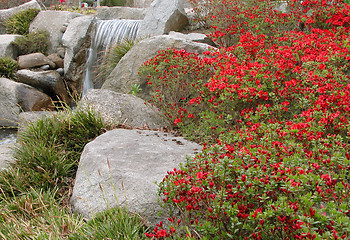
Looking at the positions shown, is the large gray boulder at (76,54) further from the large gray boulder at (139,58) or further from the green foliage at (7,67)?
the large gray boulder at (139,58)

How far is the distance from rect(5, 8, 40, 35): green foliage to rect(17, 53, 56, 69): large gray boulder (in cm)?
251

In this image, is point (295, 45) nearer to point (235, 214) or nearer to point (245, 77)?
point (245, 77)

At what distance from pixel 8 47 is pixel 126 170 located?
10.3m

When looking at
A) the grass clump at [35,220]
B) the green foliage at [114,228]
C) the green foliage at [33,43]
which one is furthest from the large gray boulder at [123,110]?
the green foliage at [33,43]

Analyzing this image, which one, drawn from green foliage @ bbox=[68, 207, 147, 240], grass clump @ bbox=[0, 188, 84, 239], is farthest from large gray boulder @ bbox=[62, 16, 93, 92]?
green foliage @ bbox=[68, 207, 147, 240]

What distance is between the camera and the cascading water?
10609 millimetres

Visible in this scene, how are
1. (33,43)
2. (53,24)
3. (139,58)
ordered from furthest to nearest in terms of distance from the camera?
(53,24) < (33,43) < (139,58)

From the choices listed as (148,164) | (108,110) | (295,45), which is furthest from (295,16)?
(148,164)

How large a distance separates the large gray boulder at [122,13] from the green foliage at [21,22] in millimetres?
2873

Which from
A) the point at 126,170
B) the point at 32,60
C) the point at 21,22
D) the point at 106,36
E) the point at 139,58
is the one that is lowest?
the point at 32,60

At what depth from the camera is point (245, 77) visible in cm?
388

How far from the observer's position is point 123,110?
5328 mm

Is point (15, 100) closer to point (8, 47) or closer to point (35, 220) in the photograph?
point (8, 47)

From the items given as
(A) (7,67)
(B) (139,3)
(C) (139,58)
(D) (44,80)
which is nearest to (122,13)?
(D) (44,80)
